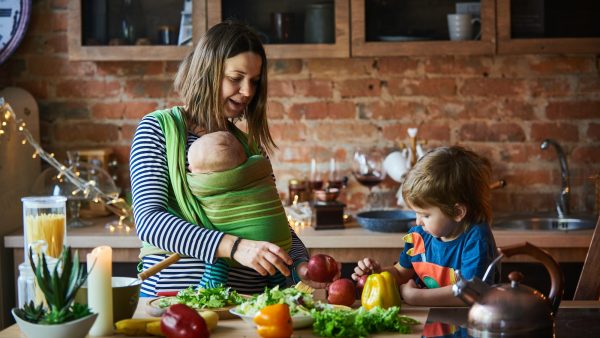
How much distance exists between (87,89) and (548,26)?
214 cm

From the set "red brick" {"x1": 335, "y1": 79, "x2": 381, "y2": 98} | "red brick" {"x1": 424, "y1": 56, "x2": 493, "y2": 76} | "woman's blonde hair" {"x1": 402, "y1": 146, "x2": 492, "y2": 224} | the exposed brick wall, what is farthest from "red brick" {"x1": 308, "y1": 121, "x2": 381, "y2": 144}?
"woman's blonde hair" {"x1": 402, "y1": 146, "x2": 492, "y2": 224}

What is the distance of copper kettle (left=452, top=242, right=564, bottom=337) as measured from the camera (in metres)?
1.93

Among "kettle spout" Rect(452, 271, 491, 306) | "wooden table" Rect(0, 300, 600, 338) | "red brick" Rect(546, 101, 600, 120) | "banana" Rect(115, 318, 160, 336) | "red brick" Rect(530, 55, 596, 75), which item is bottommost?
"wooden table" Rect(0, 300, 600, 338)

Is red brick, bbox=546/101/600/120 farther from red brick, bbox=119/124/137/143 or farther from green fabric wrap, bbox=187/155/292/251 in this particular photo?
green fabric wrap, bbox=187/155/292/251

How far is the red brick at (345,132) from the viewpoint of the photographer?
4.35 meters

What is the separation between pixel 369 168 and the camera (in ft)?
13.9

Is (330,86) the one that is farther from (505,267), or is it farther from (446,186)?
(446,186)

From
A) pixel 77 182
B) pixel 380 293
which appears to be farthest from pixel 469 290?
pixel 77 182

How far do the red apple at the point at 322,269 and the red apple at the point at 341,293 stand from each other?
0.09 meters

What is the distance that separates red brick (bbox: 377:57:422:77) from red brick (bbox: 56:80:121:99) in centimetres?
125

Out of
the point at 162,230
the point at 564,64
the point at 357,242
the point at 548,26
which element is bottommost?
the point at 357,242

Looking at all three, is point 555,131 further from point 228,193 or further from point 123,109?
point 228,193

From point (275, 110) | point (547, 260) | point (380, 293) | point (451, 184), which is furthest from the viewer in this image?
point (275, 110)

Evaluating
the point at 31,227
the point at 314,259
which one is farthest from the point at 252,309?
the point at 31,227
